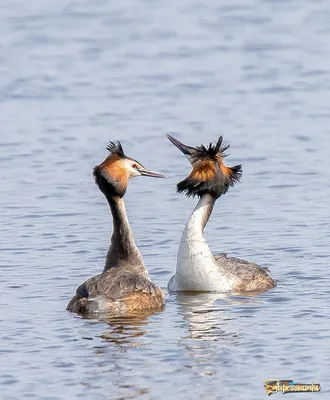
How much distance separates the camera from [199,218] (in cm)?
1541

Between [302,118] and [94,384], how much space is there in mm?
11778

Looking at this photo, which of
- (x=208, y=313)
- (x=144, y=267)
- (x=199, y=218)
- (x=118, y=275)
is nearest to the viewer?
(x=208, y=313)

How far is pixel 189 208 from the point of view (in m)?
18.1

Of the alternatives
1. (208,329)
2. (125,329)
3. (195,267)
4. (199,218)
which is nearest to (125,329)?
(125,329)

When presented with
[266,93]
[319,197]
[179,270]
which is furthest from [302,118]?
[179,270]

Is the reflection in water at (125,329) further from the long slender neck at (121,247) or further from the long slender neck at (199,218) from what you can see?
the long slender neck at (199,218)

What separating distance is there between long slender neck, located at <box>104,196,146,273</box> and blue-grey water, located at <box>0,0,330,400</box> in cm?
59

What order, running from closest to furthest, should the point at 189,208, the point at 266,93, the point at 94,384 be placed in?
the point at 94,384 → the point at 189,208 → the point at 266,93

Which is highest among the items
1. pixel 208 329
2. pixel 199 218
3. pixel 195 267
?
pixel 199 218

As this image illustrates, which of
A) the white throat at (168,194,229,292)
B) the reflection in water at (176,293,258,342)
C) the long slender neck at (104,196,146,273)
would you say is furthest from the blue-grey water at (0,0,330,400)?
the long slender neck at (104,196,146,273)

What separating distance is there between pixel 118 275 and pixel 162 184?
5219 millimetres

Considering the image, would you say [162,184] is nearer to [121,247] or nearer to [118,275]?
[121,247]

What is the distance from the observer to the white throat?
590 inches

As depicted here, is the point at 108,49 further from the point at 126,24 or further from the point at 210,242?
the point at 210,242
